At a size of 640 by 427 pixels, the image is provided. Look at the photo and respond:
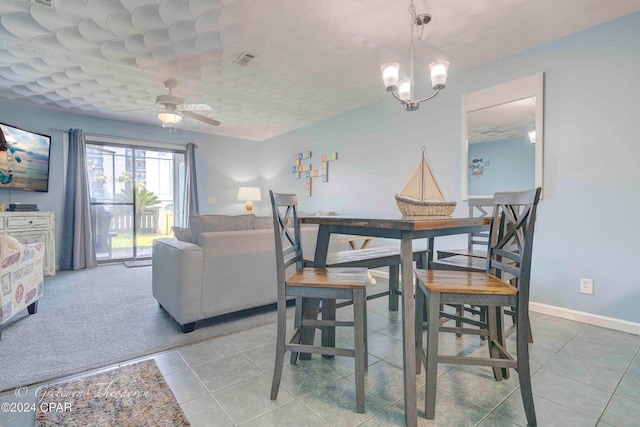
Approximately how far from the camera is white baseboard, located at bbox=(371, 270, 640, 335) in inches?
90.7

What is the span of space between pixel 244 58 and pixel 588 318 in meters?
3.82

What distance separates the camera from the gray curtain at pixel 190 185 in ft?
19.0

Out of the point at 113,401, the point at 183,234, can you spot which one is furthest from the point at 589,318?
the point at 183,234

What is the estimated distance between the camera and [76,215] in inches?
186

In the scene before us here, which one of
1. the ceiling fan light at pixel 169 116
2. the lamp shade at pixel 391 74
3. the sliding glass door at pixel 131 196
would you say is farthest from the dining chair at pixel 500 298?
the sliding glass door at pixel 131 196

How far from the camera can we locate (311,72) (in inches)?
133

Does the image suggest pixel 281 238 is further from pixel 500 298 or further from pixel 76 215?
pixel 76 215

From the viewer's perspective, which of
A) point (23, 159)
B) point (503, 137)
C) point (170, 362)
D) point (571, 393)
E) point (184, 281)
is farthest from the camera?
point (23, 159)

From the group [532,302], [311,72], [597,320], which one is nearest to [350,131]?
[311,72]

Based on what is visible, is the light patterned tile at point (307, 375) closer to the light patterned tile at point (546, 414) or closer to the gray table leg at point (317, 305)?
the gray table leg at point (317, 305)

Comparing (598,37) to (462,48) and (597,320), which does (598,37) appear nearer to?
(462,48)

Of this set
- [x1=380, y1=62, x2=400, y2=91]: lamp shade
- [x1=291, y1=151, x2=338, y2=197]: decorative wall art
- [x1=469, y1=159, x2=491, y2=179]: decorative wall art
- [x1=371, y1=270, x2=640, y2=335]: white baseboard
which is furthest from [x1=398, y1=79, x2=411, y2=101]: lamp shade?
[x1=291, y1=151, x2=338, y2=197]: decorative wall art

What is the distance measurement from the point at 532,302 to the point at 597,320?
46 centimetres

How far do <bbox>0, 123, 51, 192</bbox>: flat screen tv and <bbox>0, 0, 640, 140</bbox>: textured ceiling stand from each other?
529mm
